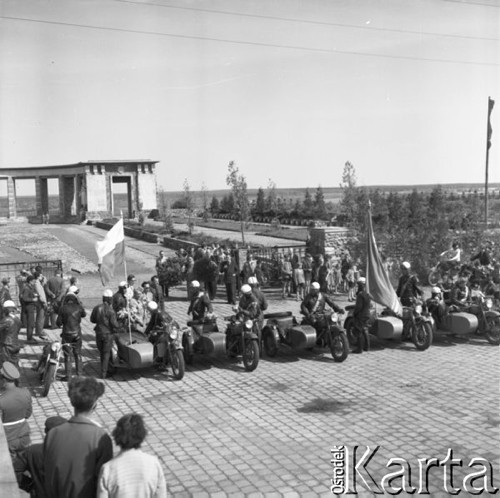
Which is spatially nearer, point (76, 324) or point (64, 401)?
point (64, 401)

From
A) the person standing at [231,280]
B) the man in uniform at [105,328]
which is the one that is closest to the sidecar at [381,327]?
the man in uniform at [105,328]

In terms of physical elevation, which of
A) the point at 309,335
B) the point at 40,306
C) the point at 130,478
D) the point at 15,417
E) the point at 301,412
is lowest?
the point at 301,412

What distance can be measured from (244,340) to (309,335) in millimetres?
1251

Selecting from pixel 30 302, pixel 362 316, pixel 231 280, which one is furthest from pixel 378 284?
pixel 30 302

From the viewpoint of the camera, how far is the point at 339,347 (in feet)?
40.7

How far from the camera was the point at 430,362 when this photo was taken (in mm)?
12211

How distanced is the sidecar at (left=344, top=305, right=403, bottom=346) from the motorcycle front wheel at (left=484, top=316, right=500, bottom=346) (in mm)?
1736

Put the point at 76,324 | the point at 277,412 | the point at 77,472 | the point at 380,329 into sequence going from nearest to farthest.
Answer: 1. the point at 77,472
2. the point at 277,412
3. the point at 76,324
4. the point at 380,329

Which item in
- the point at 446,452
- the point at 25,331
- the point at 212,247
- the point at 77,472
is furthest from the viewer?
the point at 212,247

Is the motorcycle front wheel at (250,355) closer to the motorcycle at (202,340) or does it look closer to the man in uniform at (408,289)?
the motorcycle at (202,340)

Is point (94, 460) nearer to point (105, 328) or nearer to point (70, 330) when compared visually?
point (105, 328)

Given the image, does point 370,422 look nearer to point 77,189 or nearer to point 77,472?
point 77,472

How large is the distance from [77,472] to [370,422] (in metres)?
5.08

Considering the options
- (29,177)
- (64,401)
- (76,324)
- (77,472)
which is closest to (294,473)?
(77,472)
